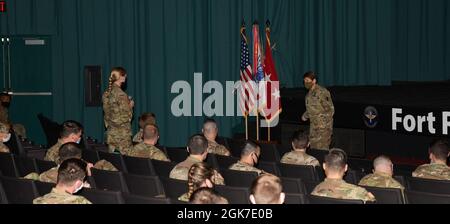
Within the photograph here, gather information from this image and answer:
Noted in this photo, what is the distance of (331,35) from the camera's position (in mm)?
20328

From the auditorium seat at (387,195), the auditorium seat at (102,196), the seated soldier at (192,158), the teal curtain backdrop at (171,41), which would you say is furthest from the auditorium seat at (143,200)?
the teal curtain backdrop at (171,41)

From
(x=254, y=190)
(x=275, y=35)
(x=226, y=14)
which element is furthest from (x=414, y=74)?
(x=254, y=190)

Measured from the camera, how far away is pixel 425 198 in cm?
735

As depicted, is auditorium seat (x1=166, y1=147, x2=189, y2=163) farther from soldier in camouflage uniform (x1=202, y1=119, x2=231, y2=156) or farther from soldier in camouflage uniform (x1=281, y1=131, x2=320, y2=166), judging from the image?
soldier in camouflage uniform (x1=281, y1=131, x2=320, y2=166)

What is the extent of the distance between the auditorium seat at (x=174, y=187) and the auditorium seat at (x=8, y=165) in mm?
2254

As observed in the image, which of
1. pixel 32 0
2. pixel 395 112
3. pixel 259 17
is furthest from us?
pixel 259 17

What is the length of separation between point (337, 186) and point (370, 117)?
24.3 feet

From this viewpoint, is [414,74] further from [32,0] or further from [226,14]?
[32,0]

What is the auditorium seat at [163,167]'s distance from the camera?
9.44 m

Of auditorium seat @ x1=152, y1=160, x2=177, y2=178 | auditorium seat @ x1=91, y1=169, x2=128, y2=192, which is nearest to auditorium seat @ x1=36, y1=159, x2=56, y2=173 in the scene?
auditorium seat @ x1=91, y1=169, x2=128, y2=192

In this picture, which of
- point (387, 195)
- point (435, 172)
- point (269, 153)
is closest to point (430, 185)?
point (435, 172)

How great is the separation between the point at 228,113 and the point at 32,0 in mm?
4666

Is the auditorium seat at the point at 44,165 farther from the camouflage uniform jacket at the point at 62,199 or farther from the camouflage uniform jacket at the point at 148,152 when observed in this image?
the camouflage uniform jacket at the point at 62,199

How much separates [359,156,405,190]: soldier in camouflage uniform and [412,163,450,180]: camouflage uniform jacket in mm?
987
